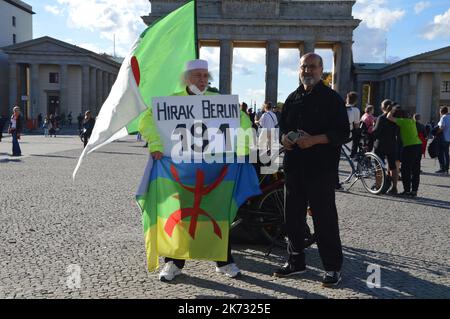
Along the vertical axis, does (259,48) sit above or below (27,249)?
above

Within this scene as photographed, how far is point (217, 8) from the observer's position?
56.7 metres

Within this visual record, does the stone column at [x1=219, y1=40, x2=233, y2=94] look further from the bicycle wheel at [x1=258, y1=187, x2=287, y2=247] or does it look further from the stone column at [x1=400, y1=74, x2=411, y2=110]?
the bicycle wheel at [x1=258, y1=187, x2=287, y2=247]

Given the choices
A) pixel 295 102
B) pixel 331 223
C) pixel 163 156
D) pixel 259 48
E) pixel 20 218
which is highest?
pixel 259 48

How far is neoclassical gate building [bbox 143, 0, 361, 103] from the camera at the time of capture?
183 ft

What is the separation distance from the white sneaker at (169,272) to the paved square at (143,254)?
85mm

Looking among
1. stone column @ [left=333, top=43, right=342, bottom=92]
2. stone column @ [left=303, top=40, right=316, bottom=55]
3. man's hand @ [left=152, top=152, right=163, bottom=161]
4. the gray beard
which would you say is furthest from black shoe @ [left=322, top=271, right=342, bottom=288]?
stone column @ [left=333, top=43, right=342, bottom=92]

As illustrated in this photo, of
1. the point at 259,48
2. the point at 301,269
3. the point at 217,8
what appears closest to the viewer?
the point at 301,269

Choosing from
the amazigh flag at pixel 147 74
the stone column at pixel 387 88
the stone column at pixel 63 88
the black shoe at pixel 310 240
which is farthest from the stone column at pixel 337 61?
the amazigh flag at pixel 147 74

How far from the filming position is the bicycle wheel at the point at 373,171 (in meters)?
10.4

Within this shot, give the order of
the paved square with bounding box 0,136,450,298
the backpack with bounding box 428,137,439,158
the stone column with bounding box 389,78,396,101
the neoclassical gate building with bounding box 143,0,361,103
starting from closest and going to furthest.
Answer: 1. the paved square with bounding box 0,136,450,298
2. the backpack with bounding box 428,137,439,158
3. the neoclassical gate building with bounding box 143,0,361,103
4. the stone column with bounding box 389,78,396,101

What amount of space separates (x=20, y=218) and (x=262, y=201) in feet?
12.3

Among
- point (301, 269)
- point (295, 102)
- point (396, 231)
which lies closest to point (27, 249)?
point (301, 269)
